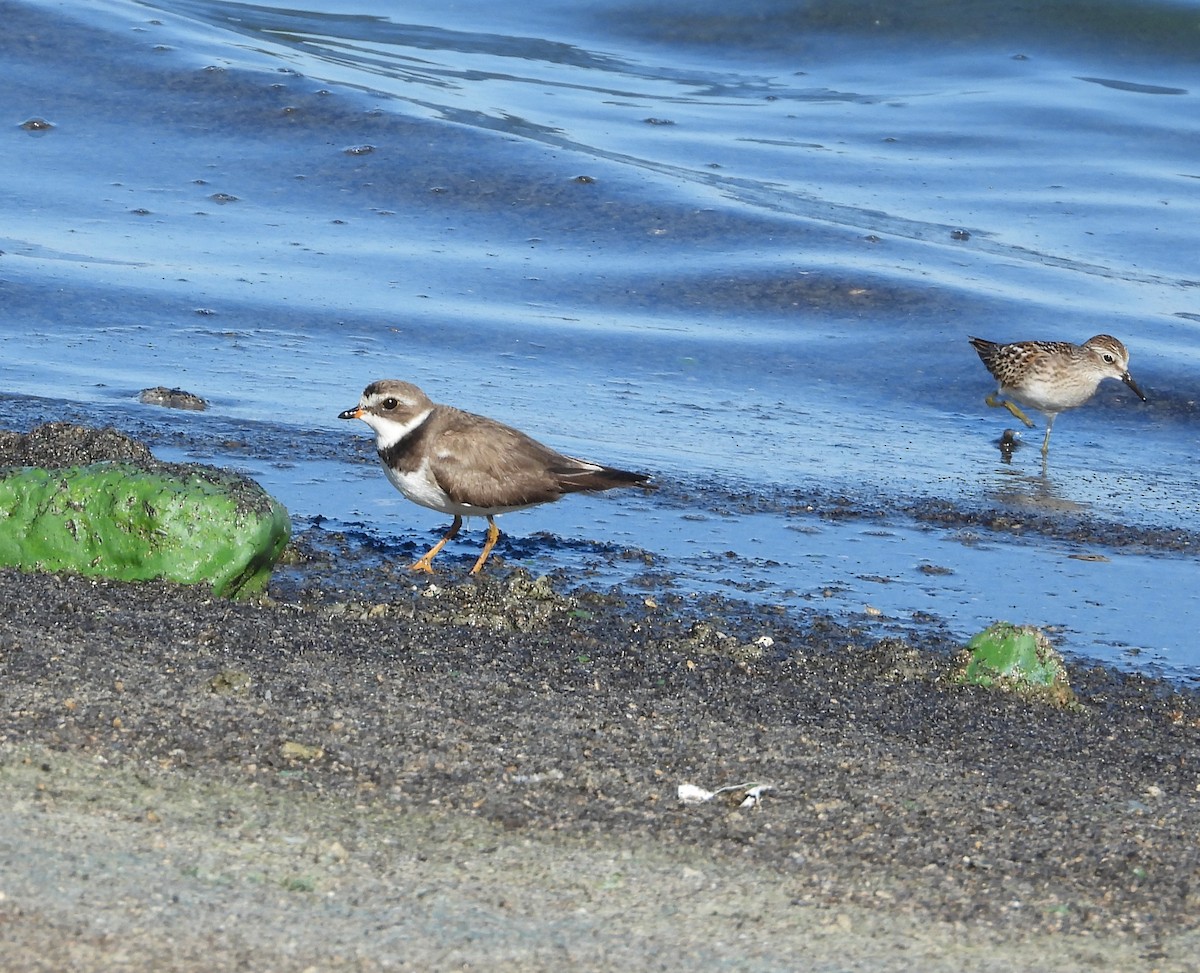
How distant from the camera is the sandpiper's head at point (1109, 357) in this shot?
9688 millimetres

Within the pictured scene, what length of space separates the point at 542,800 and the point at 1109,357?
6.74 metres

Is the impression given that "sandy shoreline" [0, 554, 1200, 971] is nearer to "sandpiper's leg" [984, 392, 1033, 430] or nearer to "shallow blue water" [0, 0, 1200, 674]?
"shallow blue water" [0, 0, 1200, 674]

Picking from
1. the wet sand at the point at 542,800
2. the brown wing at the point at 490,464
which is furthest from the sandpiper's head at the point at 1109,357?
the wet sand at the point at 542,800

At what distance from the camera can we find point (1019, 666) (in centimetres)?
518

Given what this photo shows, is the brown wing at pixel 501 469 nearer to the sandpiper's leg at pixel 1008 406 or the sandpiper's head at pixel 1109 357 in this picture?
the sandpiper's leg at pixel 1008 406

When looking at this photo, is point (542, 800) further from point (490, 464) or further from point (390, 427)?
point (390, 427)

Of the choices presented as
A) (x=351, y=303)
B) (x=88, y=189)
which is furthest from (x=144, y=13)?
(x=351, y=303)

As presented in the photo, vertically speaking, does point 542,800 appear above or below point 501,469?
below

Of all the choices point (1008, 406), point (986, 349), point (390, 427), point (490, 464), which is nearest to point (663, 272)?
point (986, 349)

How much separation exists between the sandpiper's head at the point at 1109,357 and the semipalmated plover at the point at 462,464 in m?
Answer: 4.07

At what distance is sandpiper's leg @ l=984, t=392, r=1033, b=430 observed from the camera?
390 inches

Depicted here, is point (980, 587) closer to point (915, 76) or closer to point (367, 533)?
point (367, 533)

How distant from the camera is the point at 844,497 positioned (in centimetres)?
766

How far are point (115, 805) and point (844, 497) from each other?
4.59 metres
